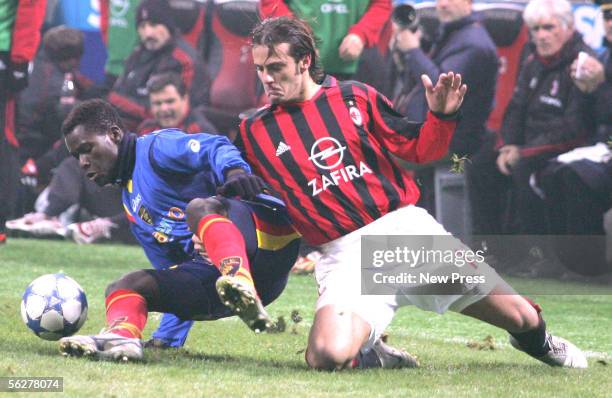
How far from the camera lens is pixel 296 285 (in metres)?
9.58

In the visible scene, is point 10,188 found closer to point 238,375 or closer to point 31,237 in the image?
point 31,237

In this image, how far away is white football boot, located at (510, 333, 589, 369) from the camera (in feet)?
19.3

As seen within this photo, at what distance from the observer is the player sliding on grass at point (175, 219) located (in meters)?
5.45

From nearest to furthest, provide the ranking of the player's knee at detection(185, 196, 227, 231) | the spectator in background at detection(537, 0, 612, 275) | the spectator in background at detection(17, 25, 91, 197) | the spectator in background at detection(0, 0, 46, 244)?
the player's knee at detection(185, 196, 227, 231) → the spectator in background at detection(537, 0, 612, 275) → the spectator in background at detection(0, 0, 46, 244) → the spectator in background at detection(17, 25, 91, 197)

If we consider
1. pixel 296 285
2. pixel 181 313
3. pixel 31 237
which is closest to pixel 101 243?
pixel 31 237

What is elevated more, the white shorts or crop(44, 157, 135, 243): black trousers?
the white shorts

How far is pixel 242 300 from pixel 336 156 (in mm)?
1118

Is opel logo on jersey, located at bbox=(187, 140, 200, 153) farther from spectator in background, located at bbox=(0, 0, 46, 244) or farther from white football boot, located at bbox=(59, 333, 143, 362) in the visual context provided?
A: spectator in background, located at bbox=(0, 0, 46, 244)

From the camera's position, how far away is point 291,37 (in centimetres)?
578

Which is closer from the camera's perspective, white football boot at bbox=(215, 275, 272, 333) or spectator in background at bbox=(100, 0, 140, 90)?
white football boot at bbox=(215, 275, 272, 333)

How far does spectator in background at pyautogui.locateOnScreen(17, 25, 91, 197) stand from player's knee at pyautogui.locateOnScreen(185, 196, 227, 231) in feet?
20.1

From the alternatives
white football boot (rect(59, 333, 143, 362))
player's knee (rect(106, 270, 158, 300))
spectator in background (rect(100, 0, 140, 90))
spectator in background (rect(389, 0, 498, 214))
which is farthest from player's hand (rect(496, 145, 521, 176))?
white football boot (rect(59, 333, 143, 362))

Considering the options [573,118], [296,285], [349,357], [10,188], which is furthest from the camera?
[10,188]

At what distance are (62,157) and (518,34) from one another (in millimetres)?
4159
